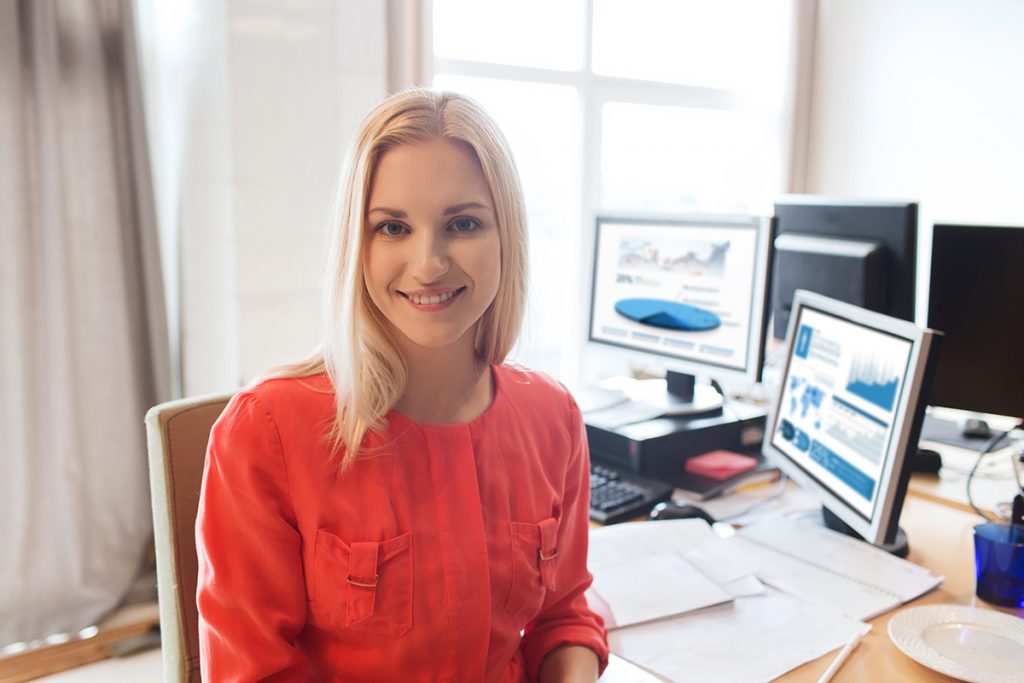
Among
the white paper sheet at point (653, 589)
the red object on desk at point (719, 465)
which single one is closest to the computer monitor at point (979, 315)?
the red object on desk at point (719, 465)

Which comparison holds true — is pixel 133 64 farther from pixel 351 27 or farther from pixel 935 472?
pixel 935 472

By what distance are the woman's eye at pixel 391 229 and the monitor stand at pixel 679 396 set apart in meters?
1.04

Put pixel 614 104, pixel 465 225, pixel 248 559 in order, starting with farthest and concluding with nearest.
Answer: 1. pixel 614 104
2. pixel 465 225
3. pixel 248 559

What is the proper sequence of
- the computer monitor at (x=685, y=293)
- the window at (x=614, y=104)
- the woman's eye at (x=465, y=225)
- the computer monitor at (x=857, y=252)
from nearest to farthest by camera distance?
1. the woman's eye at (x=465, y=225)
2. the computer monitor at (x=857, y=252)
3. the computer monitor at (x=685, y=293)
4. the window at (x=614, y=104)

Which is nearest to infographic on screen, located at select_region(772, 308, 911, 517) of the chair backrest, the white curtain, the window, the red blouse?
the red blouse

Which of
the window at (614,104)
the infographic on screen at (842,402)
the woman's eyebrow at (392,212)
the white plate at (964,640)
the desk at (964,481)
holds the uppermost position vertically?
the window at (614,104)

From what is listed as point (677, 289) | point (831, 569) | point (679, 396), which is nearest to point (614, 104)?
point (677, 289)

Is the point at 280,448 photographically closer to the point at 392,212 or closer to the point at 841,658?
the point at 392,212

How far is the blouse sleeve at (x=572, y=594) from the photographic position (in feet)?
3.58

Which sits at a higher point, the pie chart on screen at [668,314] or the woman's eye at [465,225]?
the woman's eye at [465,225]

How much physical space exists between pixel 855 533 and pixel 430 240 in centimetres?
97

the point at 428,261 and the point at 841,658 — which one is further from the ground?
the point at 428,261

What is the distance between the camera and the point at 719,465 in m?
1.73

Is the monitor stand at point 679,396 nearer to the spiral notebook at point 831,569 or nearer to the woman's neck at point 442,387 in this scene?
the spiral notebook at point 831,569
